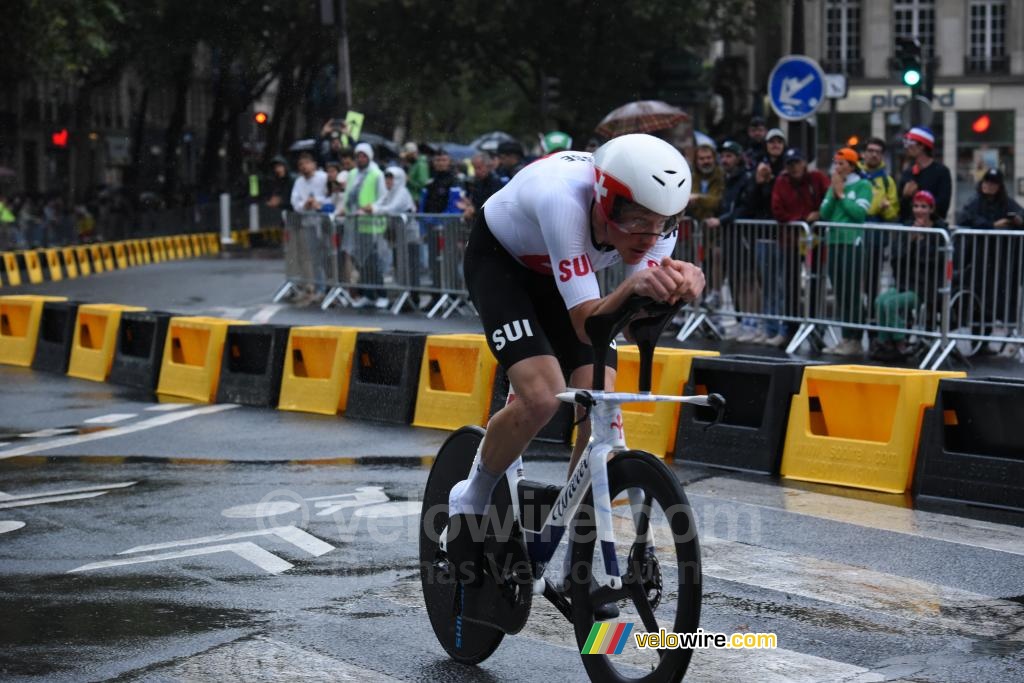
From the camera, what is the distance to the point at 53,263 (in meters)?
34.2

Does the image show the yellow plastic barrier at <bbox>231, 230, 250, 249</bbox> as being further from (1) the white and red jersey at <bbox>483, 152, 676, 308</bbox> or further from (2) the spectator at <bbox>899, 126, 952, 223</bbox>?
(1) the white and red jersey at <bbox>483, 152, 676, 308</bbox>

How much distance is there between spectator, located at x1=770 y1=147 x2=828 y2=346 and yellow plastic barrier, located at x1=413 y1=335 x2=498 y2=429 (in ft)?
15.2

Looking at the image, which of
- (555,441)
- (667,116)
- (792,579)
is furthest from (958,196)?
(792,579)

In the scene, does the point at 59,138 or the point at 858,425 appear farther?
the point at 59,138

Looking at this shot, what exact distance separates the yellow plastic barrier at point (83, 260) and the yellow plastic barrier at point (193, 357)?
20.9 m

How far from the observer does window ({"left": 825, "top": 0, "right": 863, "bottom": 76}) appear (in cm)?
5778

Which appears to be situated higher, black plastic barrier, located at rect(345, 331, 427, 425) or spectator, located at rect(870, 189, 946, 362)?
spectator, located at rect(870, 189, 946, 362)

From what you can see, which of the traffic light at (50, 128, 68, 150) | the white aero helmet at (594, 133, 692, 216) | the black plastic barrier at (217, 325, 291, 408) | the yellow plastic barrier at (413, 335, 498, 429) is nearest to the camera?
the white aero helmet at (594, 133, 692, 216)

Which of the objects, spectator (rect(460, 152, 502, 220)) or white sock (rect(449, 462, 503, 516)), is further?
spectator (rect(460, 152, 502, 220))

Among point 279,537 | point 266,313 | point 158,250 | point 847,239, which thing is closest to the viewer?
point 279,537

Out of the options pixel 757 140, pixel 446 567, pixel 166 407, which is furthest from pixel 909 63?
pixel 446 567

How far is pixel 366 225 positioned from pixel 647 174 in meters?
17.1

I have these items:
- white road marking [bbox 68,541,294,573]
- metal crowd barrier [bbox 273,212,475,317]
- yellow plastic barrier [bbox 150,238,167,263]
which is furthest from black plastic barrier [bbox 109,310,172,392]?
yellow plastic barrier [bbox 150,238,167,263]

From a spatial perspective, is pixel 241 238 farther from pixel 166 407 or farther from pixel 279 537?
pixel 279 537
